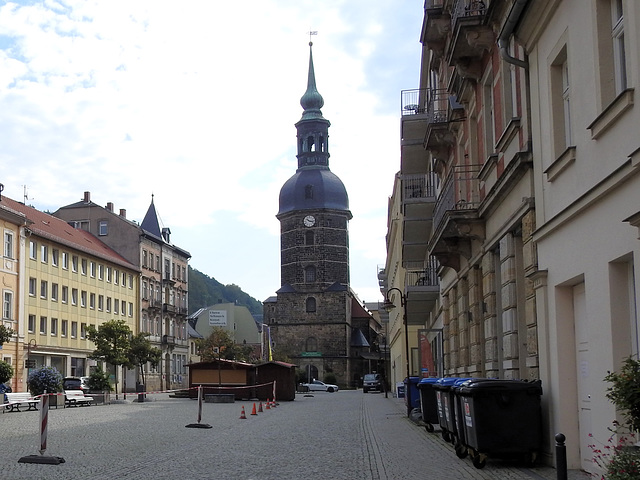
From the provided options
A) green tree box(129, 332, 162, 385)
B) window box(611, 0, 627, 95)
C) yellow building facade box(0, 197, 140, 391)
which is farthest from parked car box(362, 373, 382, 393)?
window box(611, 0, 627, 95)

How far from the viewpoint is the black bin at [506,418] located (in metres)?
12.5

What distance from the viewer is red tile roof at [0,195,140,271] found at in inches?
2343

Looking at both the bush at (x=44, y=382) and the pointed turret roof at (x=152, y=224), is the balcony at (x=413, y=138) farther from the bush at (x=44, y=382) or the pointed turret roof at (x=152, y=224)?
the pointed turret roof at (x=152, y=224)

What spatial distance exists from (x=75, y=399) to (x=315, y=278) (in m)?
70.5

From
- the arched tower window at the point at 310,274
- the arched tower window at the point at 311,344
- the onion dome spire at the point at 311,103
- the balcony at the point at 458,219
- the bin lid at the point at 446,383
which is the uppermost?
the onion dome spire at the point at 311,103

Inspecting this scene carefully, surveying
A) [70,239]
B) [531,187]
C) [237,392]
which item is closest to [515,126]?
[531,187]

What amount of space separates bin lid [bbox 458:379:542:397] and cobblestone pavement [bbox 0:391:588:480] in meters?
1.05

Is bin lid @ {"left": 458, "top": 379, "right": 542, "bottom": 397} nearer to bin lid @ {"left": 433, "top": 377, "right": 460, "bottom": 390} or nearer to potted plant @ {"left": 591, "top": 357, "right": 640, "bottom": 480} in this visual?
bin lid @ {"left": 433, "top": 377, "right": 460, "bottom": 390}

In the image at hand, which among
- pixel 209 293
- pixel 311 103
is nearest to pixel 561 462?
pixel 311 103

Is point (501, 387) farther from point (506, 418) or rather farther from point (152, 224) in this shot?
point (152, 224)

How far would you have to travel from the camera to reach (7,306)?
176 feet

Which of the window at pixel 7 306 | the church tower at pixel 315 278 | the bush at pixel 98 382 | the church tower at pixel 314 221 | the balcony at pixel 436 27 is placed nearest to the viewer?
the balcony at pixel 436 27

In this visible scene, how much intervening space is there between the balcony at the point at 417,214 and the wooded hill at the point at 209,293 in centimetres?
11683

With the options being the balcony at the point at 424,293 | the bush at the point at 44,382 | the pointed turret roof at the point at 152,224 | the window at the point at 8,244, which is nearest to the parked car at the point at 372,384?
the pointed turret roof at the point at 152,224
